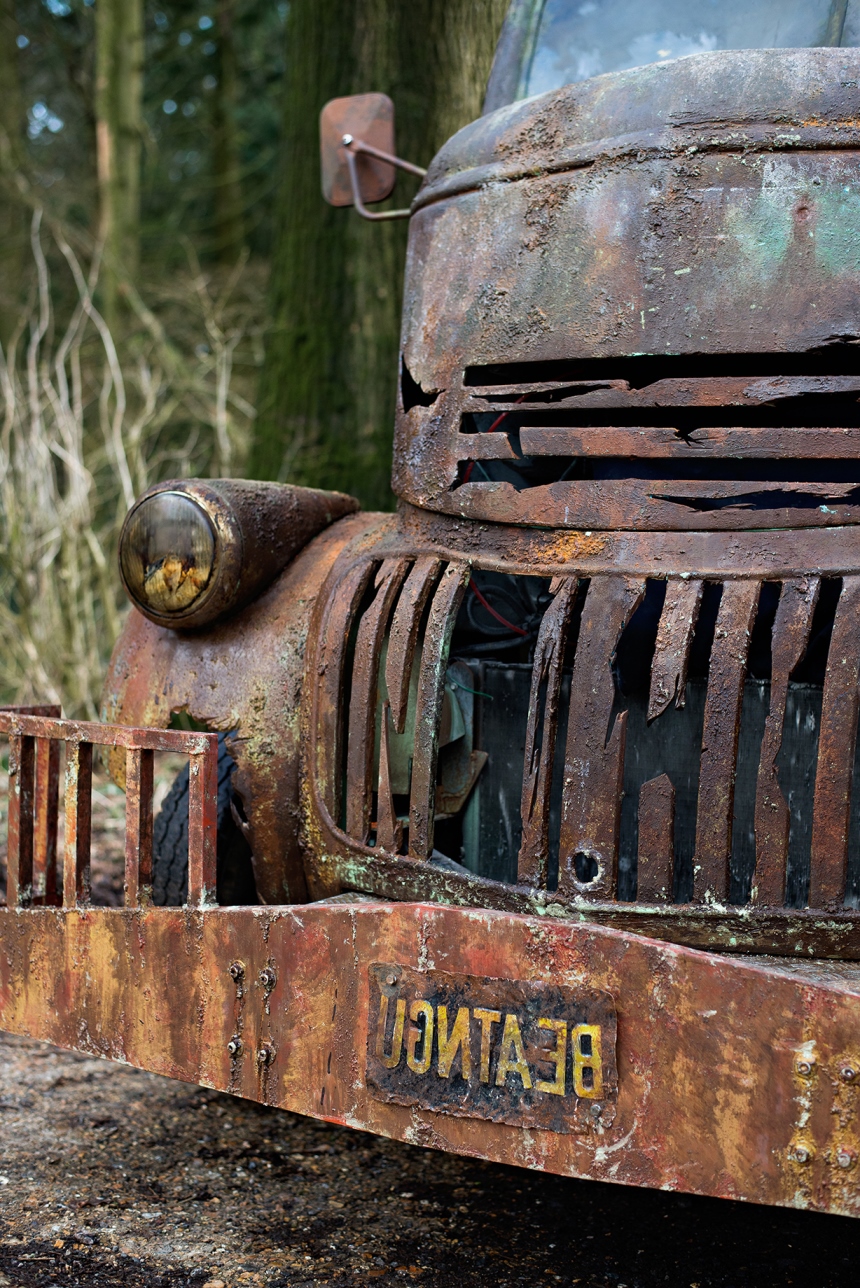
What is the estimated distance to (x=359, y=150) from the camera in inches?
140

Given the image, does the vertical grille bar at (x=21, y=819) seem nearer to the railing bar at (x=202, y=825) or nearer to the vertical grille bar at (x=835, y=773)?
the railing bar at (x=202, y=825)

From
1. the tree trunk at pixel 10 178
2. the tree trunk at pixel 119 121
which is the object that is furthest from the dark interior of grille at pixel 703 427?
the tree trunk at pixel 10 178

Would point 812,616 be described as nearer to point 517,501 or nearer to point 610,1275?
point 517,501

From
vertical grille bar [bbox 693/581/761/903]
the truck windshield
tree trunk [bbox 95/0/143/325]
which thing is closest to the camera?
vertical grille bar [bbox 693/581/761/903]

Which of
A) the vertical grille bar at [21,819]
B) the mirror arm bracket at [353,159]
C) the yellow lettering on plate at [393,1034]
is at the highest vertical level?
the mirror arm bracket at [353,159]

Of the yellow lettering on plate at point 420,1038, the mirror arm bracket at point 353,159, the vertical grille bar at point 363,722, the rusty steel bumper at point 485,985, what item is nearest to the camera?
the rusty steel bumper at point 485,985

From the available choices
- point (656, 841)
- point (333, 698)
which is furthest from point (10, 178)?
point (656, 841)

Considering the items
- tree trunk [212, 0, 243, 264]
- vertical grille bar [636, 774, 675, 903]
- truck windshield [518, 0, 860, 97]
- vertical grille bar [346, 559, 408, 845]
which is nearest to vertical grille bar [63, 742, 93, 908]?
vertical grille bar [346, 559, 408, 845]

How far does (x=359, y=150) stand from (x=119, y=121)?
29.8ft

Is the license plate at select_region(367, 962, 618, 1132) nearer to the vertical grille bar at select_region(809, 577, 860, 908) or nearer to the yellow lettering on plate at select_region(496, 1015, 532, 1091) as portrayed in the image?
the yellow lettering on plate at select_region(496, 1015, 532, 1091)

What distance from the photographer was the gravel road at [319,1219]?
7.57 feet

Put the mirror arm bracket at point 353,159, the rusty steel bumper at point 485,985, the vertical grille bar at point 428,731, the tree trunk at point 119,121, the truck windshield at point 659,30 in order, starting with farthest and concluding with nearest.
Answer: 1. the tree trunk at point 119,121
2. the mirror arm bracket at point 353,159
3. the truck windshield at point 659,30
4. the vertical grille bar at point 428,731
5. the rusty steel bumper at point 485,985

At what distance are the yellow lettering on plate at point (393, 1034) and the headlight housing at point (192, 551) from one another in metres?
1.03

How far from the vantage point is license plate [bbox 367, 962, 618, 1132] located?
1857 mm
